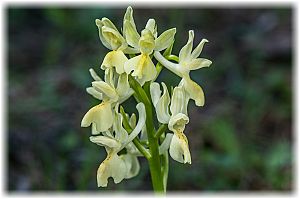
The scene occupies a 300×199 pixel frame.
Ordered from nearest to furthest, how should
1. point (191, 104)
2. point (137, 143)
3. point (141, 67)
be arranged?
point (141, 67), point (137, 143), point (191, 104)

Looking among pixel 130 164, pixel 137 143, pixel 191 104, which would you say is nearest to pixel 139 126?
pixel 137 143

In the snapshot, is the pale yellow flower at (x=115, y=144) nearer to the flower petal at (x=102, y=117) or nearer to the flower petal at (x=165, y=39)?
the flower petal at (x=102, y=117)

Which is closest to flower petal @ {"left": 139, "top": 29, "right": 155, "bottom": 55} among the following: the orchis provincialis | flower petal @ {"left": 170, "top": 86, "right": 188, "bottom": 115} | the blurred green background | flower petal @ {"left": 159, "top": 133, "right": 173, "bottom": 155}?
the orchis provincialis

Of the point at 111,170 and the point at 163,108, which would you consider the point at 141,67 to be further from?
the point at 111,170

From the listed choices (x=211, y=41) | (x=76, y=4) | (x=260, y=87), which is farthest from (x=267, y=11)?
(x=76, y=4)

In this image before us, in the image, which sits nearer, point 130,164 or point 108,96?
point 108,96

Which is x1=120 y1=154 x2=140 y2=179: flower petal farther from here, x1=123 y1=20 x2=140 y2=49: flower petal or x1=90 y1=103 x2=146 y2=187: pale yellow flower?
x1=123 y1=20 x2=140 y2=49: flower petal
